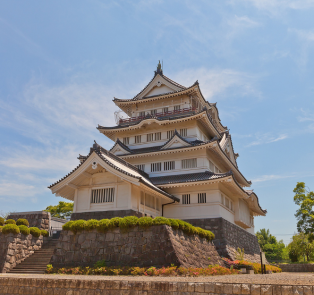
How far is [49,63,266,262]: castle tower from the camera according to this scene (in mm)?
21797

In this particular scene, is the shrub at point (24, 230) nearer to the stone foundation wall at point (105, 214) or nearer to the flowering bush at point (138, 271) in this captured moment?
the stone foundation wall at point (105, 214)

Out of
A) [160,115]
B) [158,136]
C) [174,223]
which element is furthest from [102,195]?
[160,115]

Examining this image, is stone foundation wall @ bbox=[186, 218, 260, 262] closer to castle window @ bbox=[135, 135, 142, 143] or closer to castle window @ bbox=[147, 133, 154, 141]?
castle window @ bbox=[147, 133, 154, 141]

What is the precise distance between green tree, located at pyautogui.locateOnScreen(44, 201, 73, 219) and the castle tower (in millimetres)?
17123

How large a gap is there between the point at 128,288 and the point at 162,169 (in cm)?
1913

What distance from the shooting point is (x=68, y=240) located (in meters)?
16.8

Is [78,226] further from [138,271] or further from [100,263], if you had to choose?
[138,271]

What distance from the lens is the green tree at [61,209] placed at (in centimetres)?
4578

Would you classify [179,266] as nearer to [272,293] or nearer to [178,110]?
[272,293]

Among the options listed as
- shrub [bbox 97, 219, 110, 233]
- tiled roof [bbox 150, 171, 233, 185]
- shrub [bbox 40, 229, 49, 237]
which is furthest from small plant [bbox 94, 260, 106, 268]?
tiled roof [bbox 150, 171, 233, 185]

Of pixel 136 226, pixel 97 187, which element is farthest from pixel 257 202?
pixel 136 226

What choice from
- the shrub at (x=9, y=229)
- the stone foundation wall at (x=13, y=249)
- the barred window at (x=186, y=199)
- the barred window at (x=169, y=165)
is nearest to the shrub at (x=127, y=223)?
the shrub at (x=9, y=229)

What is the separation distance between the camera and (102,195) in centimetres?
2217

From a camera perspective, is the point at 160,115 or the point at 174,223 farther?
the point at 160,115
